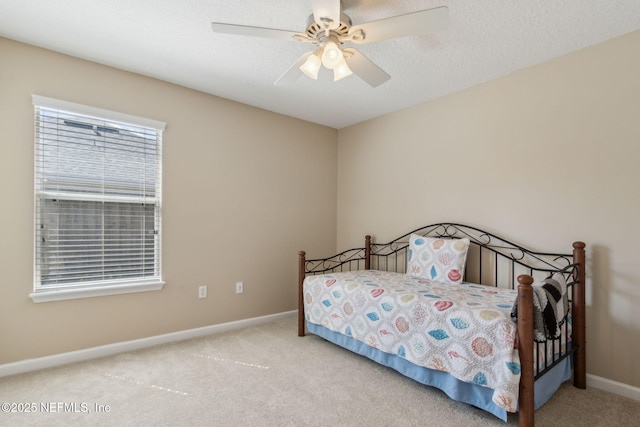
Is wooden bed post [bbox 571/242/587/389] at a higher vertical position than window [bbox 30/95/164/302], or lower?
lower

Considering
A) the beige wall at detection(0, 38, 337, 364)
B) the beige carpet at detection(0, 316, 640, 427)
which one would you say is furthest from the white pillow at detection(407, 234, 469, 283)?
the beige wall at detection(0, 38, 337, 364)

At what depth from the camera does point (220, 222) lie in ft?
10.6

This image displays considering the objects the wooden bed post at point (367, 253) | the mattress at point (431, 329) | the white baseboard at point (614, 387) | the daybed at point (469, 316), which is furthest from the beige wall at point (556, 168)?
the mattress at point (431, 329)

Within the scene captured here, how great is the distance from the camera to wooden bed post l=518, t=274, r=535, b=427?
158 centimetres

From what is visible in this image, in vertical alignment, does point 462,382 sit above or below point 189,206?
below

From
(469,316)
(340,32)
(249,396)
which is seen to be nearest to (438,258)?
(469,316)

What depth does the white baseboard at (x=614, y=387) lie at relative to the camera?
202cm

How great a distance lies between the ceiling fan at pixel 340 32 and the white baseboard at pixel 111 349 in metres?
2.50

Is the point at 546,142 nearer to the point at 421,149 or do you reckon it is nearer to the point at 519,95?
the point at 519,95

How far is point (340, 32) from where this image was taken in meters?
1.79

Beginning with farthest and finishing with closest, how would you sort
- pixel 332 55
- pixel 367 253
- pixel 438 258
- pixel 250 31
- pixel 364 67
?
pixel 367 253
pixel 438 258
pixel 364 67
pixel 332 55
pixel 250 31

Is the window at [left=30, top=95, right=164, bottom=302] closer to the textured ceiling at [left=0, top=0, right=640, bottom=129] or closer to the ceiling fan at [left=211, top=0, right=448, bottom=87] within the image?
the textured ceiling at [left=0, top=0, right=640, bottom=129]

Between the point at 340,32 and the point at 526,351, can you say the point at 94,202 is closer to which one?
the point at 340,32

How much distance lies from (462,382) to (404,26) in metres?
1.99
